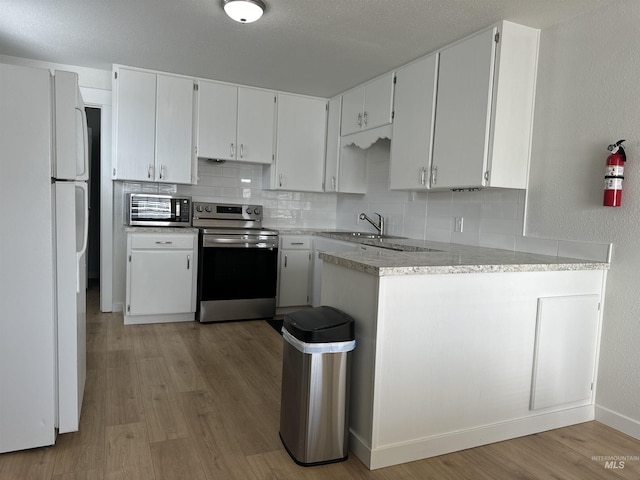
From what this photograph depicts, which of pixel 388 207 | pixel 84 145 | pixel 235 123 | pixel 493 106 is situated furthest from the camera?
pixel 235 123

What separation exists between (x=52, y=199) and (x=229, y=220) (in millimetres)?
2634

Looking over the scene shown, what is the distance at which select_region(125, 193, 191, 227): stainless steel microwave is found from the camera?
13.4ft

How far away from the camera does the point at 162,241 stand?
400cm

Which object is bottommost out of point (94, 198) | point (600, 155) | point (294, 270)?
point (294, 270)

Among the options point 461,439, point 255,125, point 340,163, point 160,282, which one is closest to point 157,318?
point 160,282

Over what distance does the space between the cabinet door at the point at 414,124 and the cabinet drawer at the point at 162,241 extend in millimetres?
1888

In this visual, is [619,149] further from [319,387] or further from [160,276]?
[160,276]

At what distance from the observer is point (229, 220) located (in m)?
4.59

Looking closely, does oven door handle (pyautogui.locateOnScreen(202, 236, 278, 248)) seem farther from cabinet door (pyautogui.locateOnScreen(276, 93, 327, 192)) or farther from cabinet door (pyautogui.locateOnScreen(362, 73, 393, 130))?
cabinet door (pyautogui.locateOnScreen(362, 73, 393, 130))

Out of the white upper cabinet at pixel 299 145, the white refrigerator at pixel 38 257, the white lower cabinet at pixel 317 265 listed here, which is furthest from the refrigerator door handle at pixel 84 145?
the white upper cabinet at pixel 299 145

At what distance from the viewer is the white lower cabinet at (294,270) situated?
4500mm

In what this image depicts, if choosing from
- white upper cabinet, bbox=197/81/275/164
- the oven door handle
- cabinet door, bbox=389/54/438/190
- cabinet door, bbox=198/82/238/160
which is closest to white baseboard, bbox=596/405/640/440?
cabinet door, bbox=389/54/438/190

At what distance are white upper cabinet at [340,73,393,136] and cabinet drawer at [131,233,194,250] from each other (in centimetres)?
186

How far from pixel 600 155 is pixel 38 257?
2.88 m
